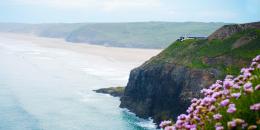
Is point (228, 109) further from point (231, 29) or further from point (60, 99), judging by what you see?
point (60, 99)

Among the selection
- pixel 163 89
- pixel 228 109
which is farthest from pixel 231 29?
pixel 228 109

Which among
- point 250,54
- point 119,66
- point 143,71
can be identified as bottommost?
point 119,66

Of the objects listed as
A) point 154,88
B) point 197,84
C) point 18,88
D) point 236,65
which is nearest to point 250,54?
point 236,65

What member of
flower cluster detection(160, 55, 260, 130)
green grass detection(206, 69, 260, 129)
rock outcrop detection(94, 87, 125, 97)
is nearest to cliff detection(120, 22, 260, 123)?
rock outcrop detection(94, 87, 125, 97)

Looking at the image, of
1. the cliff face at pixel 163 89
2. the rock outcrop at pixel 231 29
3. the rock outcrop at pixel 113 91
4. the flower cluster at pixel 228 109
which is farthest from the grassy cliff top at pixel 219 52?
the flower cluster at pixel 228 109

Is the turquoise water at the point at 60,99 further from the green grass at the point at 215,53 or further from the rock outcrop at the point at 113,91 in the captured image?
the green grass at the point at 215,53

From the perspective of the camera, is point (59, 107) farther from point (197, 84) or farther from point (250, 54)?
point (250, 54)

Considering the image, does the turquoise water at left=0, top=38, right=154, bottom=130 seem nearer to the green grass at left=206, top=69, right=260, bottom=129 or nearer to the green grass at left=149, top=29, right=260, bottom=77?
the green grass at left=149, top=29, right=260, bottom=77
